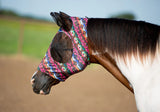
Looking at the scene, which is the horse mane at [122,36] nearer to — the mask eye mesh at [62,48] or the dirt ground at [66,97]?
the mask eye mesh at [62,48]

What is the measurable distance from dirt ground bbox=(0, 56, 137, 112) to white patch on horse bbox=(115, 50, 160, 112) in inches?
115

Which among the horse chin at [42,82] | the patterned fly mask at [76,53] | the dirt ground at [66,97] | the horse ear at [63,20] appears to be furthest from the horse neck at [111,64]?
the dirt ground at [66,97]

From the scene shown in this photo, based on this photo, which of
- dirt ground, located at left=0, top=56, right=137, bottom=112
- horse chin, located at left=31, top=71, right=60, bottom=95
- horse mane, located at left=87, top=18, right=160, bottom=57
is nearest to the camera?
horse mane, located at left=87, top=18, right=160, bottom=57

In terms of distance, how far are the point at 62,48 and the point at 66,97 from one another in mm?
3516

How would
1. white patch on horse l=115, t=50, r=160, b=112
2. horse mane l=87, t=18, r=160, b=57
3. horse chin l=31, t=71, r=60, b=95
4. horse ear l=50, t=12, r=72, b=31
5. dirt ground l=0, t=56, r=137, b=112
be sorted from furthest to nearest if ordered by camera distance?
dirt ground l=0, t=56, r=137, b=112, horse chin l=31, t=71, r=60, b=95, horse ear l=50, t=12, r=72, b=31, horse mane l=87, t=18, r=160, b=57, white patch on horse l=115, t=50, r=160, b=112

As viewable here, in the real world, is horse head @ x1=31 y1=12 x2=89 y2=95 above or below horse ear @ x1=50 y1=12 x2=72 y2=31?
below

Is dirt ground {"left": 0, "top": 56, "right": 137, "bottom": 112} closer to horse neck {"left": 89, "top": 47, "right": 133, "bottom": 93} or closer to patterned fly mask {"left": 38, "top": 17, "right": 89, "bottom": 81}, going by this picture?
patterned fly mask {"left": 38, "top": 17, "right": 89, "bottom": 81}

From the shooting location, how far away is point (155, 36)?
1.72 meters

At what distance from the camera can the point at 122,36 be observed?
6.02ft

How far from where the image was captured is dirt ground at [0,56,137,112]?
441 cm

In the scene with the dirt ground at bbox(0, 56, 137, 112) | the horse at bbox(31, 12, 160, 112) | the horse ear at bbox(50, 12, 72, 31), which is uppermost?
the horse ear at bbox(50, 12, 72, 31)

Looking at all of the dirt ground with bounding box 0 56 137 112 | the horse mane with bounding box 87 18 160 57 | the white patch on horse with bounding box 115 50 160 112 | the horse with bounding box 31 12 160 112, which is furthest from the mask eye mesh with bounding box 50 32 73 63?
the dirt ground with bounding box 0 56 137 112

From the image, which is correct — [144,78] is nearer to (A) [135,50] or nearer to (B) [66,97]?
(A) [135,50]

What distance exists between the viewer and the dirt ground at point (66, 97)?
14.5ft
